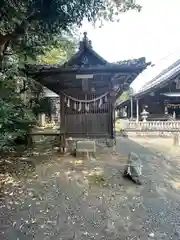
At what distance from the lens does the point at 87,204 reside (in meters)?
5.62

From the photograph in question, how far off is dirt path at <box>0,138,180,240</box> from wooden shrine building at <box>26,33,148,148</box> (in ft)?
5.44

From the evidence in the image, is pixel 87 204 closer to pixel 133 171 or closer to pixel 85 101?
pixel 133 171

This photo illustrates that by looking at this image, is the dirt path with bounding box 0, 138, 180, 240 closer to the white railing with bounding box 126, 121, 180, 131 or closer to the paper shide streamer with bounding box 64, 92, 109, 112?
the paper shide streamer with bounding box 64, 92, 109, 112

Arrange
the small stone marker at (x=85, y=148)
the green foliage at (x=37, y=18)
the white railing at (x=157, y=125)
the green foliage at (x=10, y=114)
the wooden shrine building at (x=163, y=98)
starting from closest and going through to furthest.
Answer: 1. the green foliage at (x=10, y=114)
2. the green foliage at (x=37, y=18)
3. the small stone marker at (x=85, y=148)
4. the white railing at (x=157, y=125)
5. the wooden shrine building at (x=163, y=98)

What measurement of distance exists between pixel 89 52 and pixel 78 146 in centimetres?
324

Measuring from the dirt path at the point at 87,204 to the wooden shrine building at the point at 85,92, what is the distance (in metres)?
1.66

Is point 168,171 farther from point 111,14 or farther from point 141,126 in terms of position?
point 141,126

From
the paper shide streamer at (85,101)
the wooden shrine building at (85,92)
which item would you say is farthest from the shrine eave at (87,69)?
the paper shide streamer at (85,101)

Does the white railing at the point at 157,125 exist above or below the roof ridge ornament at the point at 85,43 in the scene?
below

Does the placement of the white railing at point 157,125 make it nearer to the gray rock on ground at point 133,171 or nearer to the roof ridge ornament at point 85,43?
the roof ridge ornament at point 85,43

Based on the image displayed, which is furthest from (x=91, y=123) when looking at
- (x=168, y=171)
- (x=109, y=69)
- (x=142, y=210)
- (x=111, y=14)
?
(x=142, y=210)

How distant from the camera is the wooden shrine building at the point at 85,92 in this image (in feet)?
28.6

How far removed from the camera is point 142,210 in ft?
17.9

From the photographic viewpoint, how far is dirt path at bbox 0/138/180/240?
4691mm
